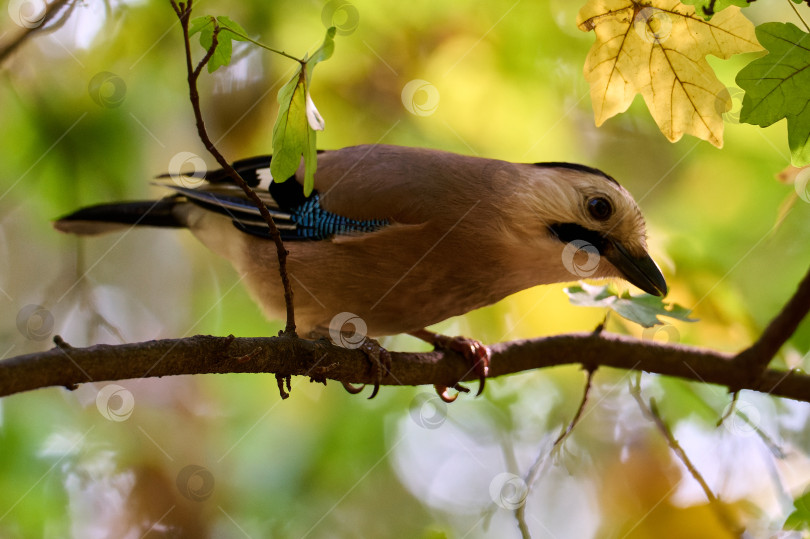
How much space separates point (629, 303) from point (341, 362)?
3.58ft

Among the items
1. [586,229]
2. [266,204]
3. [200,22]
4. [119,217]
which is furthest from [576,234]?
[119,217]

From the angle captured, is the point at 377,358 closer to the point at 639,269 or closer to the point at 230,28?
the point at 639,269

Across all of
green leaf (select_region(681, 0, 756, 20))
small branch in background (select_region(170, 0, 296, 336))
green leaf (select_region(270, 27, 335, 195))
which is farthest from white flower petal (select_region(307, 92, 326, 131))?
green leaf (select_region(681, 0, 756, 20))

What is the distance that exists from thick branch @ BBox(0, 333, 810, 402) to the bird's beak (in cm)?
42

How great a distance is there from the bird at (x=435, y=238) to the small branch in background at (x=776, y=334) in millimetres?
415

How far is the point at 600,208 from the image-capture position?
2930 mm

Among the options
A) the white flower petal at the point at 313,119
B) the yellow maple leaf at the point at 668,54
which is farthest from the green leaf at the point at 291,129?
the yellow maple leaf at the point at 668,54

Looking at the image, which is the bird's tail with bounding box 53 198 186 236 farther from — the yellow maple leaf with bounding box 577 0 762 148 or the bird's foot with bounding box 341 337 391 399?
the yellow maple leaf with bounding box 577 0 762 148

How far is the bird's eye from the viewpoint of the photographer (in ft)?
9.58

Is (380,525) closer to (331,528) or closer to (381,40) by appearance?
(331,528)

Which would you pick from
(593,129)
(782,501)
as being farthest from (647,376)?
(593,129)

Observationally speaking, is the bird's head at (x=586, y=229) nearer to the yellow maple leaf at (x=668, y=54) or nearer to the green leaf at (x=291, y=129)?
the yellow maple leaf at (x=668, y=54)

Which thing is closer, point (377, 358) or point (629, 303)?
point (377, 358)

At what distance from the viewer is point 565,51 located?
3.62m
